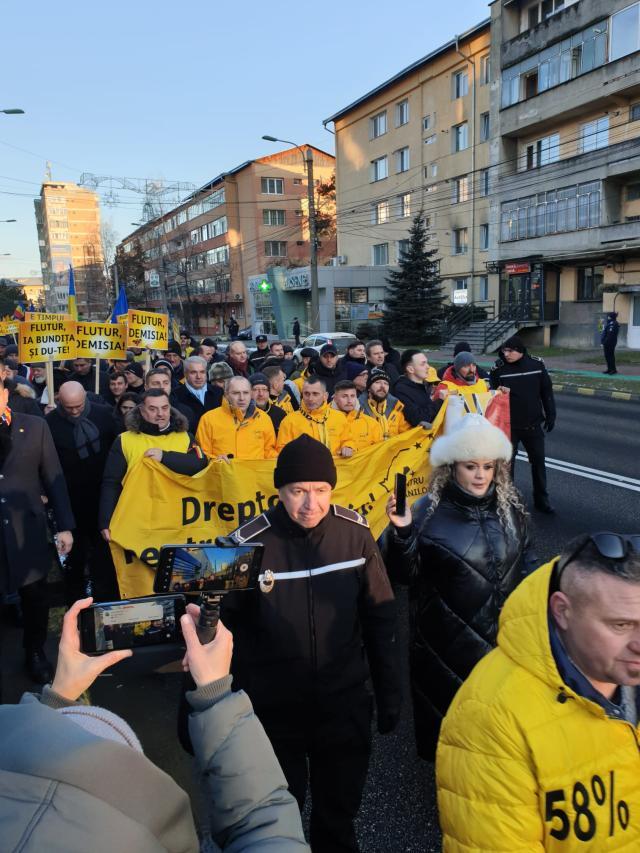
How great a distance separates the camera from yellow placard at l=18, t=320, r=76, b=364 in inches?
284

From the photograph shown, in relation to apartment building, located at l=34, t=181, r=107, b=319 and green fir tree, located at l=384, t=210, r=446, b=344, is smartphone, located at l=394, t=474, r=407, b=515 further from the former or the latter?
apartment building, located at l=34, t=181, r=107, b=319

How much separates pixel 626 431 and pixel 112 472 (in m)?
10.2

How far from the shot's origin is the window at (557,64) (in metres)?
25.6

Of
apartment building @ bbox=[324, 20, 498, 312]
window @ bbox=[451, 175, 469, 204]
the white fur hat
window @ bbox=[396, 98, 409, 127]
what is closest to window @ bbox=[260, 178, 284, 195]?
apartment building @ bbox=[324, 20, 498, 312]

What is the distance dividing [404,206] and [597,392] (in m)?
28.1

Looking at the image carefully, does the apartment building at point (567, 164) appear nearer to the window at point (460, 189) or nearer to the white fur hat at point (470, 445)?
the window at point (460, 189)

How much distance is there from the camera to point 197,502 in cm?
470

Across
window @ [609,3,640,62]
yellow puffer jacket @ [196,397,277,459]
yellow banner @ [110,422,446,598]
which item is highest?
window @ [609,3,640,62]

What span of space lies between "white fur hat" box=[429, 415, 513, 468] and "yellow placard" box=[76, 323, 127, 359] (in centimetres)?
629

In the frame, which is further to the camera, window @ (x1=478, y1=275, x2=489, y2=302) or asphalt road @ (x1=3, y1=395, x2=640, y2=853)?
window @ (x1=478, y1=275, x2=489, y2=302)

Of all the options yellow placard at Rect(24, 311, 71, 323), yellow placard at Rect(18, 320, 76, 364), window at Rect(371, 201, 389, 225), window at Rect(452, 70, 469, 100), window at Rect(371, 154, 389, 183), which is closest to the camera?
yellow placard at Rect(18, 320, 76, 364)

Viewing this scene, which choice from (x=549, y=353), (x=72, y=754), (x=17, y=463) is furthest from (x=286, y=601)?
A: (x=549, y=353)

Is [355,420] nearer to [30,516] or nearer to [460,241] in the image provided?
[30,516]

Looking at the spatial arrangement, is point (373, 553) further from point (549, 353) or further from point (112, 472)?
point (549, 353)
